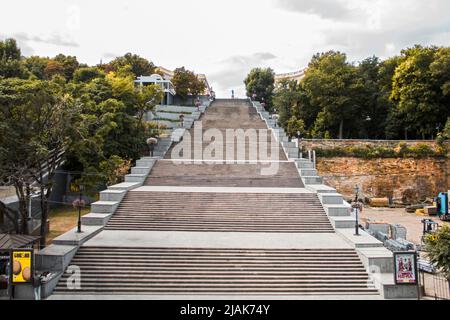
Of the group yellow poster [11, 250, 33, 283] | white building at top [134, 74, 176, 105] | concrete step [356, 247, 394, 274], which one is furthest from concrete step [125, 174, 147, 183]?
white building at top [134, 74, 176, 105]

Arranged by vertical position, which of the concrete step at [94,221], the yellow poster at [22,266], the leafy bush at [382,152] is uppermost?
the leafy bush at [382,152]

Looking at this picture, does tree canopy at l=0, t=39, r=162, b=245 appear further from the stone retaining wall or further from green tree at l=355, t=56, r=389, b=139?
green tree at l=355, t=56, r=389, b=139

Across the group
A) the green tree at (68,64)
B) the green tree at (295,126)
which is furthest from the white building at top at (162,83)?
the green tree at (295,126)

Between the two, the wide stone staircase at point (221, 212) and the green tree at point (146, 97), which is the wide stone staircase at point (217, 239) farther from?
the green tree at point (146, 97)

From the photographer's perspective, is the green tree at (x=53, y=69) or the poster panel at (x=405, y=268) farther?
the green tree at (x=53, y=69)

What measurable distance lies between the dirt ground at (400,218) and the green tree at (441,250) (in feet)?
29.9

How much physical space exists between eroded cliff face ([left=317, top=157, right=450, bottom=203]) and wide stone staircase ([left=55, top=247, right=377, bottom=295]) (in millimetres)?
19842

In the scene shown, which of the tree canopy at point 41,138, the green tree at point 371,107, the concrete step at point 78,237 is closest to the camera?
the concrete step at point 78,237

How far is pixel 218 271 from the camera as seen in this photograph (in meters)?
12.9

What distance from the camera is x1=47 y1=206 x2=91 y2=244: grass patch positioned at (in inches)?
745

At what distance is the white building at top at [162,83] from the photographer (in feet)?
170

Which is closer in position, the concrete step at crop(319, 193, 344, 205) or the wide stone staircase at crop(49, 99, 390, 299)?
→ the wide stone staircase at crop(49, 99, 390, 299)

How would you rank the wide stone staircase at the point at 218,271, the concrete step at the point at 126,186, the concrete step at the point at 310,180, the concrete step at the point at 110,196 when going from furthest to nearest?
the concrete step at the point at 310,180 → the concrete step at the point at 126,186 → the concrete step at the point at 110,196 → the wide stone staircase at the point at 218,271
